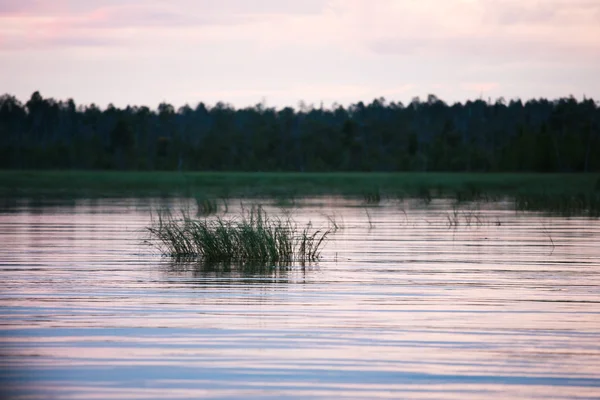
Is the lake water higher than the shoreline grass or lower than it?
lower

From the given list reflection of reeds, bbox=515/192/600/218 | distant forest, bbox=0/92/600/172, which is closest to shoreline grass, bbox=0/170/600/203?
reflection of reeds, bbox=515/192/600/218

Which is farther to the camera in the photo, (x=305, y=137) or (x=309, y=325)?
(x=305, y=137)

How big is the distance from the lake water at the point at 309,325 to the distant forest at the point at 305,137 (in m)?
76.8

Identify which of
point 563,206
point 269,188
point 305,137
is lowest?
point 563,206

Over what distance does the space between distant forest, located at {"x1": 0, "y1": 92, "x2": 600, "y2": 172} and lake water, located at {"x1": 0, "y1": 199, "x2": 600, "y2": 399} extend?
76835mm

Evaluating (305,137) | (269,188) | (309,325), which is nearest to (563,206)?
(309,325)

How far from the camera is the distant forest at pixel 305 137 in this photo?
4045 inches

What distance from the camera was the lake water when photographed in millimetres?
8633

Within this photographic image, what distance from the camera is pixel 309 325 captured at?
1129 centimetres

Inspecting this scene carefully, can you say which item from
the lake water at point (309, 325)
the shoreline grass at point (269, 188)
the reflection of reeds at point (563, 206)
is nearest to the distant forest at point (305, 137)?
the shoreline grass at point (269, 188)

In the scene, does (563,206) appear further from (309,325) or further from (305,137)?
(305,137)

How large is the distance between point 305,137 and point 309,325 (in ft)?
361

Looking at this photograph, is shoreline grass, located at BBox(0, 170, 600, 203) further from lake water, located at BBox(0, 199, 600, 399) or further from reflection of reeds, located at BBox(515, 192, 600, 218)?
lake water, located at BBox(0, 199, 600, 399)

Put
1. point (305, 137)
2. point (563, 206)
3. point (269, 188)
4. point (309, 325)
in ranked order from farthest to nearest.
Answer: point (305, 137), point (269, 188), point (563, 206), point (309, 325)
